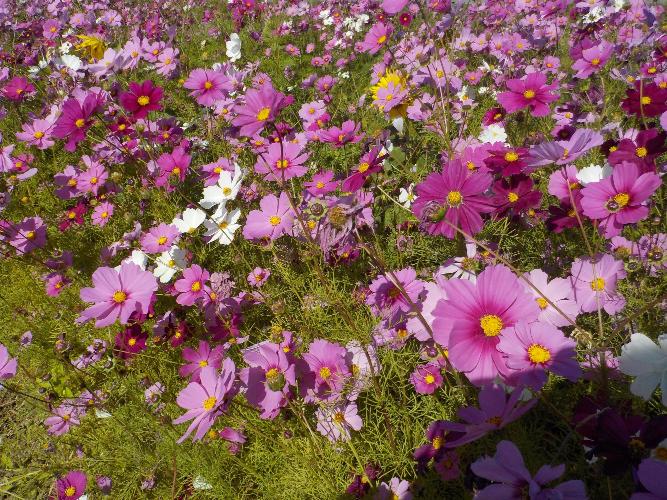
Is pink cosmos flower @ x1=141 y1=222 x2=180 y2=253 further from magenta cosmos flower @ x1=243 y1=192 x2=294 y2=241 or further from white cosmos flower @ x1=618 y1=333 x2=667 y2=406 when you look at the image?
white cosmos flower @ x1=618 y1=333 x2=667 y2=406

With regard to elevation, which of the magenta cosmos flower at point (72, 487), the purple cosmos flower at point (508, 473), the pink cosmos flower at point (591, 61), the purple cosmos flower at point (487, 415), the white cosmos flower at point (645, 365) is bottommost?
the magenta cosmos flower at point (72, 487)

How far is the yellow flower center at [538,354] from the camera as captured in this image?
2.19 feet

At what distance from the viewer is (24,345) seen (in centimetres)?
178

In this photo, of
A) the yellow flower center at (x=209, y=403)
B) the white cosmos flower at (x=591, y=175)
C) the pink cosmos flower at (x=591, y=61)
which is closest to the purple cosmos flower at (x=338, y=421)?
the yellow flower center at (x=209, y=403)

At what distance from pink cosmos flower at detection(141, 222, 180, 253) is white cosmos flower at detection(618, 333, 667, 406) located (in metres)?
1.51

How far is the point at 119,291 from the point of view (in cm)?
127

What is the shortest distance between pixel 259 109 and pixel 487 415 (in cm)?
87

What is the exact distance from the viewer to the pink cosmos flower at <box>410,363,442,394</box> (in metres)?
1.16

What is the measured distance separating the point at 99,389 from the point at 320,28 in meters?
4.12

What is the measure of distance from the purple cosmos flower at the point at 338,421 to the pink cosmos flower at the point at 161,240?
0.92m

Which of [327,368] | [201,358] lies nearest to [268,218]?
[201,358]

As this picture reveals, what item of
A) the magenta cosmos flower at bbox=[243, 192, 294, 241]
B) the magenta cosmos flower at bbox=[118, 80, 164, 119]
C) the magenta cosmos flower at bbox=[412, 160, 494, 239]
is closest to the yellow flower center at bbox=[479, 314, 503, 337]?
the magenta cosmos flower at bbox=[412, 160, 494, 239]

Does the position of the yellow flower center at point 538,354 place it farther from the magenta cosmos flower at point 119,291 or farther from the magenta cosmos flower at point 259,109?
the magenta cosmos flower at point 119,291

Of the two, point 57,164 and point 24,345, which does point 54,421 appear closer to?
point 24,345
